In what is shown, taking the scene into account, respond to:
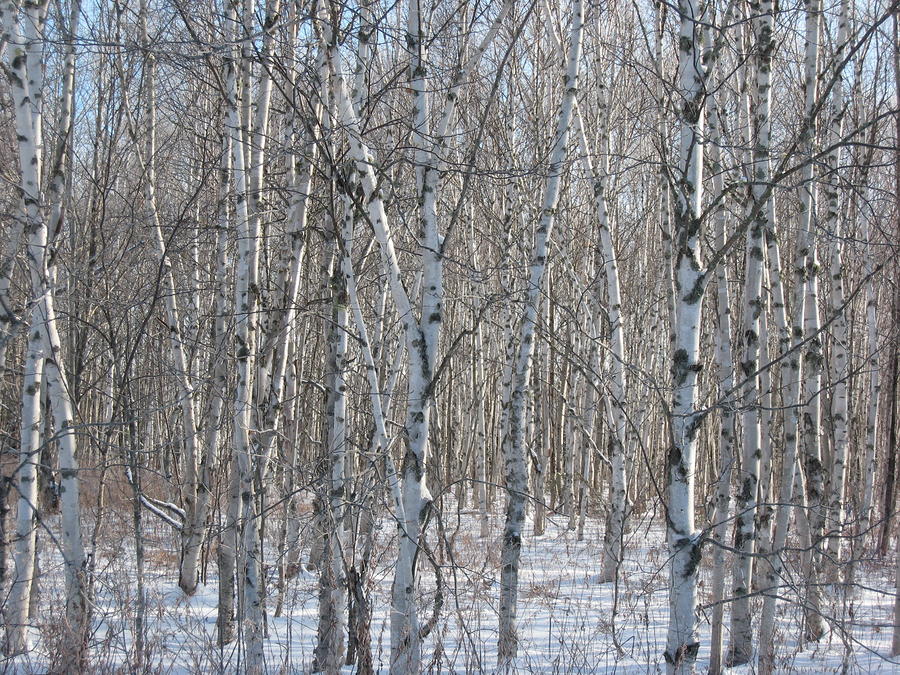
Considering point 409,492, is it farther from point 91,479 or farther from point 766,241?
point 91,479

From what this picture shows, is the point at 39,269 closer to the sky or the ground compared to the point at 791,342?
closer to the sky

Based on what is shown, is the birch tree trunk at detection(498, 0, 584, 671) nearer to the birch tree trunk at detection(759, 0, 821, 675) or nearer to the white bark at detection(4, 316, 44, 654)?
the birch tree trunk at detection(759, 0, 821, 675)

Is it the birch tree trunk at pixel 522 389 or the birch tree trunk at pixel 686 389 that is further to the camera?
the birch tree trunk at pixel 522 389

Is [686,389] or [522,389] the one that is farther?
[522,389]

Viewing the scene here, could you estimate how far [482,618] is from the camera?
20.7 ft

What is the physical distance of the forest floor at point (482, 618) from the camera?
429 cm

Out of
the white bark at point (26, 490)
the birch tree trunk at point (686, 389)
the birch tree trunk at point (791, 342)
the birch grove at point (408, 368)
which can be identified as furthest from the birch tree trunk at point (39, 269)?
the birch tree trunk at point (791, 342)

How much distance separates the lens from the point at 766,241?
5.29 m

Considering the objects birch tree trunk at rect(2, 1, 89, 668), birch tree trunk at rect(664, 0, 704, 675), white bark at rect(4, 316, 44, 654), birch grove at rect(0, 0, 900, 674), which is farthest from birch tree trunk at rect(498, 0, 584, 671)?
white bark at rect(4, 316, 44, 654)

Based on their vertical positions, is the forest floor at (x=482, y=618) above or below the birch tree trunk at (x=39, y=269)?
below

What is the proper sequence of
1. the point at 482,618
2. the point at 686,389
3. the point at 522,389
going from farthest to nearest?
the point at 482,618 → the point at 522,389 → the point at 686,389

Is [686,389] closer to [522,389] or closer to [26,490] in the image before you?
[522,389]

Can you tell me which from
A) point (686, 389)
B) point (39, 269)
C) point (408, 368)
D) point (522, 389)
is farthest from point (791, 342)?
point (39, 269)

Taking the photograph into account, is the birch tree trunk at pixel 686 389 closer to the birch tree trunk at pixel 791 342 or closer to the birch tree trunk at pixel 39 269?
the birch tree trunk at pixel 791 342
